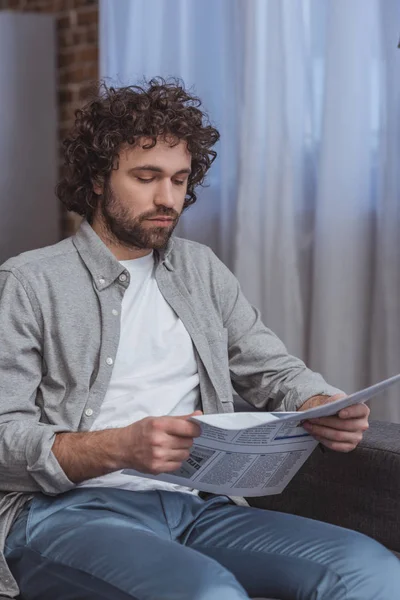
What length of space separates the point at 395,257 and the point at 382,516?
1049 millimetres

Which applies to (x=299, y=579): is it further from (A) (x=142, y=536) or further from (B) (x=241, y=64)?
(B) (x=241, y=64)

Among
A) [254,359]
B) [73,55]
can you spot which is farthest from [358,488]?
[73,55]

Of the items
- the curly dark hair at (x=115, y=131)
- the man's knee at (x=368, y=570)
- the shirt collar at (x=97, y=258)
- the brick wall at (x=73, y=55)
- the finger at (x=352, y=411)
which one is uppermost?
the brick wall at (x=73, y=55)

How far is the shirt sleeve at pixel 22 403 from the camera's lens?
1443 millimetres

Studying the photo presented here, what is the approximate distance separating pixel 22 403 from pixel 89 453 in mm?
163

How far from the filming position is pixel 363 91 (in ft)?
8.55

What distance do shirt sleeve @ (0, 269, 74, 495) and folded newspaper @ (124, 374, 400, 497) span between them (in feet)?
0.42

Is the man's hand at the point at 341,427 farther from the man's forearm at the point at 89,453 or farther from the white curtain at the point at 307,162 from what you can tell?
the white curtain at the point at 307,162

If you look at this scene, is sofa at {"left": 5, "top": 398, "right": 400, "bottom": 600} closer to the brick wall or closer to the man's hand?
the man's hand

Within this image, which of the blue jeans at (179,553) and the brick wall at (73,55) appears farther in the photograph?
the brick wall at (73,55)

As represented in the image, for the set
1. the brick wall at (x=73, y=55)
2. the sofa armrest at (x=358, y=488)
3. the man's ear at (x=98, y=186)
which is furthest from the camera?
the brick wall at (x=73, y=55)

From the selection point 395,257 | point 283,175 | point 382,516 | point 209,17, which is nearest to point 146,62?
point 209,17

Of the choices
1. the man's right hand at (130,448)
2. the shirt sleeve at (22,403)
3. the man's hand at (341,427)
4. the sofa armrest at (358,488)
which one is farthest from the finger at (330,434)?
the shirt sleeve at (22,403)

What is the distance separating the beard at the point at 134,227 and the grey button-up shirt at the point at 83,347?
0.05m
